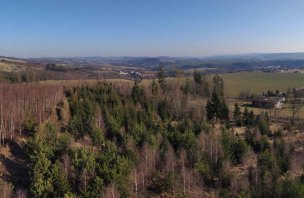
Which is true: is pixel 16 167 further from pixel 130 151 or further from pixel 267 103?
pixel 267 103

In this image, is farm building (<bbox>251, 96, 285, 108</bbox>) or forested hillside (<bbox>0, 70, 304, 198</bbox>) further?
farm building (<bbox>251, 96, 285, 108</bbox>)

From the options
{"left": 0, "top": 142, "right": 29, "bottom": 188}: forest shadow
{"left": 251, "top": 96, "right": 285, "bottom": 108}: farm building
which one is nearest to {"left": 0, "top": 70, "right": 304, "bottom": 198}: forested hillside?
{"left": 0, "top": 142, "right": 29, "bottom": 188}: forest shadow

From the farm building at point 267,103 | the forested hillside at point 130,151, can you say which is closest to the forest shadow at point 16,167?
the forested hillside at point 130,151

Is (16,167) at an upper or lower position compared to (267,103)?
lower

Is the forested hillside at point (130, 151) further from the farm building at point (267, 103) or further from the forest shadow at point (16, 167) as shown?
the farm building at point (267, 103)

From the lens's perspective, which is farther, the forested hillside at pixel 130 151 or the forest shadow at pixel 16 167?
the forest shadow at pixel 16 167

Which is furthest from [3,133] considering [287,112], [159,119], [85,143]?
[287,112]

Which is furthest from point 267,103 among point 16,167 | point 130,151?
point 16,167

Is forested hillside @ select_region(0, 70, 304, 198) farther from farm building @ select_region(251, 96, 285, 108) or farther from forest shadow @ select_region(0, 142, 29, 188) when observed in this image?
farm building @ select_region(251, 96, 285, 108)
